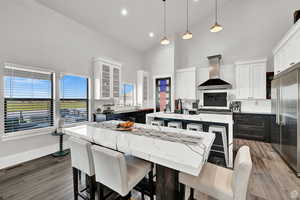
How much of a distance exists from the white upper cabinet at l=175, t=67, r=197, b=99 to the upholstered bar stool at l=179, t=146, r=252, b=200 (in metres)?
4.38

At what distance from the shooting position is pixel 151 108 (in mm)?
6477

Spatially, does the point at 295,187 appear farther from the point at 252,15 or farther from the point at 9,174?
the point at 252,15

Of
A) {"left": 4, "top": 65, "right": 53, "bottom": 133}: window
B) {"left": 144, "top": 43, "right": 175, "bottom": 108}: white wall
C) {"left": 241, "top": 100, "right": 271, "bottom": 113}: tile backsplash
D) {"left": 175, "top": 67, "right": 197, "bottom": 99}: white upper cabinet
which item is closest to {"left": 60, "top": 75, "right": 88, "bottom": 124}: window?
{"left": 4, "top": 65, "right": 53, "bottom": 133}: window

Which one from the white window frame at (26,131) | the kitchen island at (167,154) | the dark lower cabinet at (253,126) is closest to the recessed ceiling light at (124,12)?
the white window frame at (26,131)

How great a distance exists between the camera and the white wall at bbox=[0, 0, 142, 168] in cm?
269

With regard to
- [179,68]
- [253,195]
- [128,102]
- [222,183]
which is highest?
[179,68]

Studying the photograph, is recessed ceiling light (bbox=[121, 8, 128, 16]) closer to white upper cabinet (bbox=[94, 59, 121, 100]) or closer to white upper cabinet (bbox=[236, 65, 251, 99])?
white upper cabinet (bbox=[94, 59, 121, 100])

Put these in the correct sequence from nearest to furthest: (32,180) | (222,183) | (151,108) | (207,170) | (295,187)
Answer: (222,183), (207,170), (295,187), (32,180), (151,108)

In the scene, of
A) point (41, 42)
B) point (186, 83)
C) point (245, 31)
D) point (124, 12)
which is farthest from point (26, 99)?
point (245, 31)

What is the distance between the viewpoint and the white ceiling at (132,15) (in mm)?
3513

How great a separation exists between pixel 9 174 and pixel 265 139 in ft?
20.9

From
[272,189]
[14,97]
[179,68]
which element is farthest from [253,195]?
[179,68]

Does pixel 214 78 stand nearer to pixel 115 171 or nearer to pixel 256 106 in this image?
pixel 256 106

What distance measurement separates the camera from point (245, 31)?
484 cm
